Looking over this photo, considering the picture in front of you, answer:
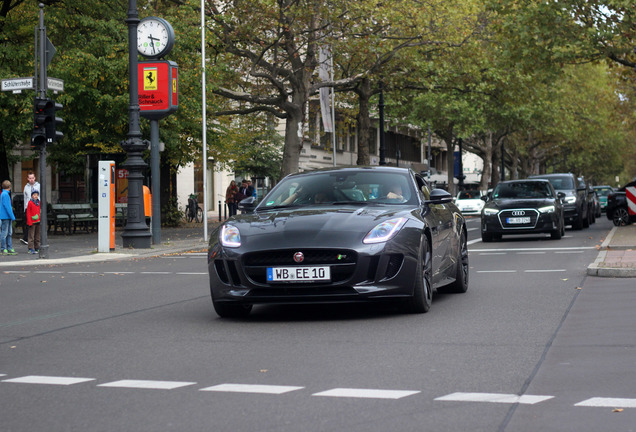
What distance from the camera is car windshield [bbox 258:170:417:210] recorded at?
10.9 metres

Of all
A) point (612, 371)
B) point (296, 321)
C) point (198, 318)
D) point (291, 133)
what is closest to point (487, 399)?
point (612, 371)

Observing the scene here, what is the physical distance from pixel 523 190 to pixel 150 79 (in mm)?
9628

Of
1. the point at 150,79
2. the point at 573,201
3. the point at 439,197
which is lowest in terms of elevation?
the point at 573,201

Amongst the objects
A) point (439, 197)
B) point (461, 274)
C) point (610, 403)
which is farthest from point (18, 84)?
point (610, 403)

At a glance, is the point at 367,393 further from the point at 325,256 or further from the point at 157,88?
the point at 157,88

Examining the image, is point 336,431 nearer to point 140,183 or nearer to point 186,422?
point 186,422

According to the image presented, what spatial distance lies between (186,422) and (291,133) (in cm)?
3143

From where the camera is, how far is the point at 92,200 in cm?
3578

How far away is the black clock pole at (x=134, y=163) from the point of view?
2498cm

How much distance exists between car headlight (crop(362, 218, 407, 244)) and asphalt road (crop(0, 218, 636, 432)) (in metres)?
0.75

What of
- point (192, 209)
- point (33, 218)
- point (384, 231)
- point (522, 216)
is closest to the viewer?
point (384, 231)

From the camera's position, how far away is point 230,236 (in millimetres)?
9758

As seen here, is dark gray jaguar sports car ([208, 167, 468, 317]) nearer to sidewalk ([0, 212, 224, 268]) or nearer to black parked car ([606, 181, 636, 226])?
sidewalk ([0, 212, 224, 268])

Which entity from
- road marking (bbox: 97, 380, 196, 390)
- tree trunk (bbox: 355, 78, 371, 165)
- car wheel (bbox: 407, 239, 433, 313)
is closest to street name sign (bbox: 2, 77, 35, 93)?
car wheel (bbox: 407, 239, 433, 313)
